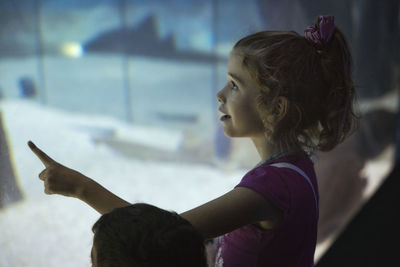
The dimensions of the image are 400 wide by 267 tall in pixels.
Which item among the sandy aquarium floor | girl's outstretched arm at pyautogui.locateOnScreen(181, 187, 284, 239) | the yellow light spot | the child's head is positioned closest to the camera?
the child's head

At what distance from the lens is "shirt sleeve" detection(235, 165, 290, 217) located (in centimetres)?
84

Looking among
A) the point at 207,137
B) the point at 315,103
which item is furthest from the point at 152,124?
the point at 315,103

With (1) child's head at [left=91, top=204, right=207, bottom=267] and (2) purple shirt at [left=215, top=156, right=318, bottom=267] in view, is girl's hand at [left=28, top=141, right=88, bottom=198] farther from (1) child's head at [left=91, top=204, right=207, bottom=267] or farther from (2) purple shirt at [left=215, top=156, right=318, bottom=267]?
(2) purple shirt at [left=215, top=156, right=318, bottom=267]

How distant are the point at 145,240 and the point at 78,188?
9.7 inches

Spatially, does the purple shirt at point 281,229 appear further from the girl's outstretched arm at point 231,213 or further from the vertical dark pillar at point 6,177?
the vertical dark pillar at point 6,177

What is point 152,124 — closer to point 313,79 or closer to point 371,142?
point 313,79

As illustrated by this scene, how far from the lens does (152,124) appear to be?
1.96 metres

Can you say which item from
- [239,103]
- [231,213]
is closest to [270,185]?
[231,213]

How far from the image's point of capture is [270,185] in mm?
850

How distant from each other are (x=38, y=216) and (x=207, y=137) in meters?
1.20

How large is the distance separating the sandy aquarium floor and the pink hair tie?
72 centimetres

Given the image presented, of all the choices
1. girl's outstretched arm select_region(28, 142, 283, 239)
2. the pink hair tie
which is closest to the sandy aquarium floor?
girl's outstretched arm select_region(28, 142, 283, 239)

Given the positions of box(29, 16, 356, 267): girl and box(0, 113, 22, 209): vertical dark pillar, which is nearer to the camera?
box(29, 16, 356, 267): girl

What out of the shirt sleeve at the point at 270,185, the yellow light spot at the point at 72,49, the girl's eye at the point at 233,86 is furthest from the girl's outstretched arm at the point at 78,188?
the yellow light spot at the point at 72,49
